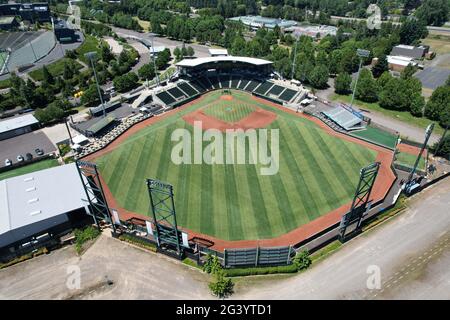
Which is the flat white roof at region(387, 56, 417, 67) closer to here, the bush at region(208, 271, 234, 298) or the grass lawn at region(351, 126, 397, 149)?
the grass lawn at region(351, 126, 397, 149)

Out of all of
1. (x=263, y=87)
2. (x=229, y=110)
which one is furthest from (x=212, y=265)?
(x=263, y=87)

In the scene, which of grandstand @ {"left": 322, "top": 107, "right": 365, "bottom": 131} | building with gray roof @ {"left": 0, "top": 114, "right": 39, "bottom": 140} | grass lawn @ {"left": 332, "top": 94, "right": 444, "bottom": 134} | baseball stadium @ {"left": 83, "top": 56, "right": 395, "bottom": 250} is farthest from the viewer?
grass lawn @ {"left": 332, "top": 94, "right": 444, "bottom": 134}

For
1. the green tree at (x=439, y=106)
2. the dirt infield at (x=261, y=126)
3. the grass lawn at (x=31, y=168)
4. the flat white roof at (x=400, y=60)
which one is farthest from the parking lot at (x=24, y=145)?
the flat white roof at (x=400, y=60)

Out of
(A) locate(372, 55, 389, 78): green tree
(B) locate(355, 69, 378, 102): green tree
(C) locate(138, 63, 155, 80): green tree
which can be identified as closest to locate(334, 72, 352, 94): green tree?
(B) locate(355, 69, 378, 102): green tree

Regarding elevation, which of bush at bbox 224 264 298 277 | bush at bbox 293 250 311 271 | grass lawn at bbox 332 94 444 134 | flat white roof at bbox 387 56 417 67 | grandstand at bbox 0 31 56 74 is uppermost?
grandstand at bbox 0 31 56 74
